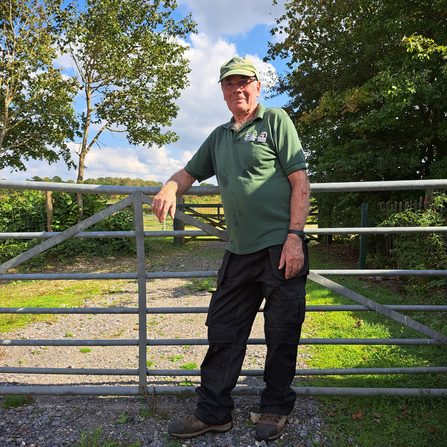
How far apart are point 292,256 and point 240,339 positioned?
64 cm

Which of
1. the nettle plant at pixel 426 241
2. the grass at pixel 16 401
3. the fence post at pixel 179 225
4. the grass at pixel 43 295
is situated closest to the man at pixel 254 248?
the grass at pixel 16 401

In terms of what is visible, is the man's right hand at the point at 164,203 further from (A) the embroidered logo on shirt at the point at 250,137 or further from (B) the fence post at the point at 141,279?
(A) the embroidered logo on shirt at the point at 250,137

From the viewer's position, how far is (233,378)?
2193mm

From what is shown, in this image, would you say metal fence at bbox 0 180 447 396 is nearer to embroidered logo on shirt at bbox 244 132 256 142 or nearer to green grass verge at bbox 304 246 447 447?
green grass verge at bbox 304 246 447 447

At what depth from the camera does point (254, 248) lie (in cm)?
205

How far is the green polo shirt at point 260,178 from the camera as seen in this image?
201 cm

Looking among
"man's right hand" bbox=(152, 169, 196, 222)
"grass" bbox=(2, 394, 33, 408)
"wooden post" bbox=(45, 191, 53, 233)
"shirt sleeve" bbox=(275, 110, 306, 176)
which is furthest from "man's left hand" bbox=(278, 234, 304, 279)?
"wooden post" bbox=(45, 191, 53, 233)

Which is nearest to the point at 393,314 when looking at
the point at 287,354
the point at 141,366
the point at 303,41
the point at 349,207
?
the point at 287,354

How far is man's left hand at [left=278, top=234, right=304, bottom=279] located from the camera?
1963 mm

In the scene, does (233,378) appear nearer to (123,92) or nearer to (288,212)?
(288,212)

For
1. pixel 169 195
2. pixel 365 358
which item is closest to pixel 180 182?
pixel 169 195

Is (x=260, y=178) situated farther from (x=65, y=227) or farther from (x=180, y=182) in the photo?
(x=65, y=227)

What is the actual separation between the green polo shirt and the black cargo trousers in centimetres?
12

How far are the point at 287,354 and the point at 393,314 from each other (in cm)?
81
